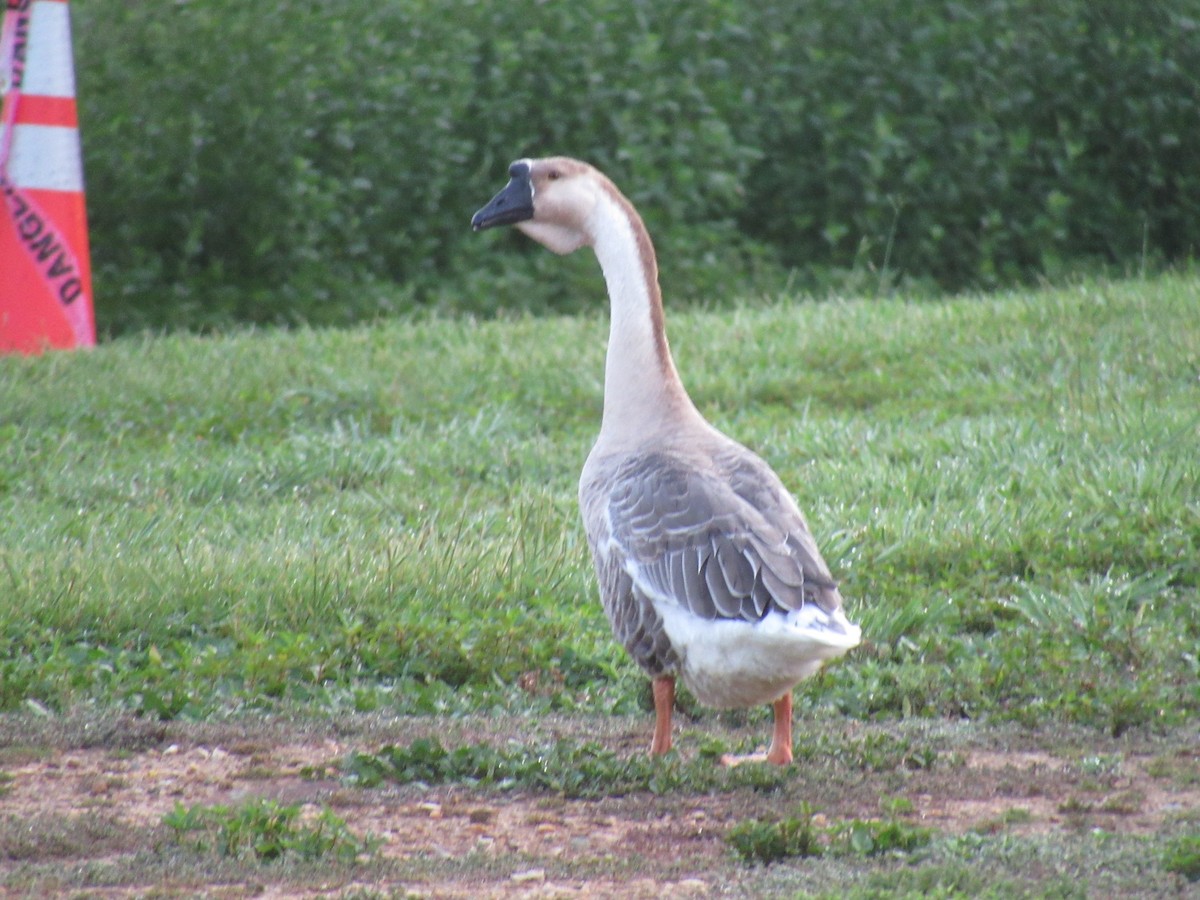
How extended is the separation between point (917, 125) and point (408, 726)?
28.1 feet

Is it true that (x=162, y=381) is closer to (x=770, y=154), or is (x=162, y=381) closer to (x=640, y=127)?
(x=640, y=127)

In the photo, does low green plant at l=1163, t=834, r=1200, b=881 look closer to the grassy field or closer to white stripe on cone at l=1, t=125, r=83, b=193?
the grassy field

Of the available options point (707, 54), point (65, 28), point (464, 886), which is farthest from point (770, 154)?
point (464, 886)

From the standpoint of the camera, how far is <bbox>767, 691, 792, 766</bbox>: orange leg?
4.26 m

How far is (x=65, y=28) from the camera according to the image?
8773 millimetres

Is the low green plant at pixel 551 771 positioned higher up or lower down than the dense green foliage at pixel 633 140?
lower down

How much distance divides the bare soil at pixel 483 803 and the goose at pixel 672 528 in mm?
327

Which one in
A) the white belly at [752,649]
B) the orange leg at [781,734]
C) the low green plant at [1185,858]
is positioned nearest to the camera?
the low green plant at [1185,858]

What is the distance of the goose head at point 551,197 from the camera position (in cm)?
486

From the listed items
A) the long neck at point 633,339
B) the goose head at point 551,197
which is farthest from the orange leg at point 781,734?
the goose head at point 551,197

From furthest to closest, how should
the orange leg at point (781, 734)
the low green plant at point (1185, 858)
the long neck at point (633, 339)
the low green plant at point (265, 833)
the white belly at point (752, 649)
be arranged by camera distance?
the long neck at point (633, 339), the orange leg at point (781, 734), the white belly at point (752, 649), the low green plant at point (265, 833), the low green plant at point (1185, 858)

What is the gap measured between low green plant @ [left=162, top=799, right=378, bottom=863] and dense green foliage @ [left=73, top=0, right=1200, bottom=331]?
A: 741 cm

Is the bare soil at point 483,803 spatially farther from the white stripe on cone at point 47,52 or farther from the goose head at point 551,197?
the white stripe on cone at point 47,52

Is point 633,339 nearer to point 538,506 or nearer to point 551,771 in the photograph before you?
point 551,771
